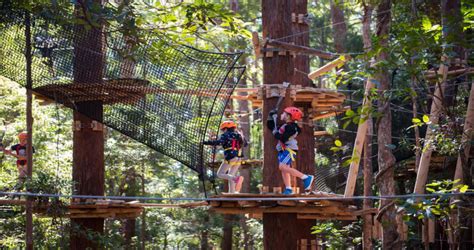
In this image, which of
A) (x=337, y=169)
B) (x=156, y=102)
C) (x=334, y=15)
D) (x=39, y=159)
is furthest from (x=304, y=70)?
(x=334, y=15)

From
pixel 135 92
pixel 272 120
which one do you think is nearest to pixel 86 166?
pixel 135 92

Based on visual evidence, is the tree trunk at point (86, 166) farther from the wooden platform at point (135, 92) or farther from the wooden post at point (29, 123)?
the wooden post at point (29, 123)

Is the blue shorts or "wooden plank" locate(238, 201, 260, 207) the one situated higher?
Result: the blue shorts

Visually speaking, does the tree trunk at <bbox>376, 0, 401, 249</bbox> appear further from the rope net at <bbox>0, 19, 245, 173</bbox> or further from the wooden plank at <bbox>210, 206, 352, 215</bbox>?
the rope net at <bbox>0, 19, 245, 173</bbox>

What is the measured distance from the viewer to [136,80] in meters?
7.99

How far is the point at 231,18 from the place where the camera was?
7.51m

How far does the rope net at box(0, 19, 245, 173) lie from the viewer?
303 inches

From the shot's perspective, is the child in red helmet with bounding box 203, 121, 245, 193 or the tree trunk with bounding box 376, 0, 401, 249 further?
the child in red helmet with bounding box 203, 121, 245, 193

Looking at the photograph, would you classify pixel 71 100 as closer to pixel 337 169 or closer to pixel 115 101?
pixel 115 101

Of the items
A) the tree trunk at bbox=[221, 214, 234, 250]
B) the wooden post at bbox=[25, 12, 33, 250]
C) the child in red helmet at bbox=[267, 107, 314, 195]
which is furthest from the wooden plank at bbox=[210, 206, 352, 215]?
the tree trunk at bbox=[221, 214, 234, 250]

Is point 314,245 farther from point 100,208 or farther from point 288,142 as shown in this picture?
point 100,208

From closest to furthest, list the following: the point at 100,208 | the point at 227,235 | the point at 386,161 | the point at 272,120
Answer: the point at 272,120 < the point at 386,161 < the point at 100,208 < the point at 227,235

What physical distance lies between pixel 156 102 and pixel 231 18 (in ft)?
4.23

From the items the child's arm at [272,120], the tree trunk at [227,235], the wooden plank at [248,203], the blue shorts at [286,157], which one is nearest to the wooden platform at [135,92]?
the child's arm at [272,120]
